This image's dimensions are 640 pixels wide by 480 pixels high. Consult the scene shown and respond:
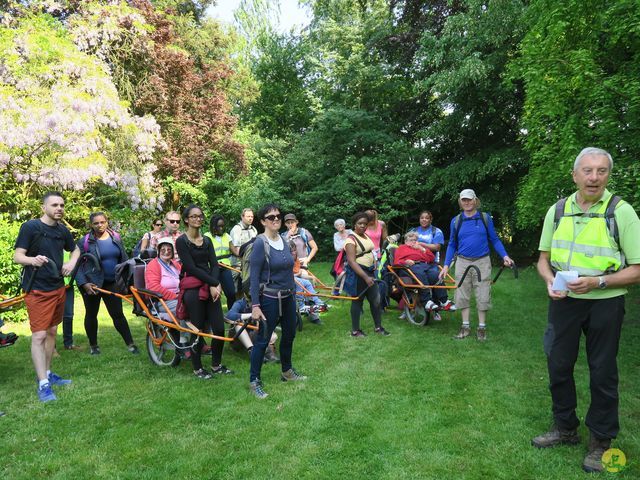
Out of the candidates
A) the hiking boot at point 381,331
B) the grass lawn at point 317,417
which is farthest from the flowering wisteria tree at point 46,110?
the hiking boot at point 381,331

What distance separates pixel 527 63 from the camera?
666cm

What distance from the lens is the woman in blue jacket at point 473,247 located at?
19.4 feet

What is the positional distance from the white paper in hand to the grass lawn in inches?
47.4

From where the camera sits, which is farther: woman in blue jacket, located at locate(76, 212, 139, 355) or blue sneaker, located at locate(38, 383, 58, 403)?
woman in blue jacket, located at locate(76, 212, 139, 355)

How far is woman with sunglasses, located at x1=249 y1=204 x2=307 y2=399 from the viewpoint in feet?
13.9

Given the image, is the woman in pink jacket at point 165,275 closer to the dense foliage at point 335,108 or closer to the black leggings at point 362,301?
the black leggings at point 362,301

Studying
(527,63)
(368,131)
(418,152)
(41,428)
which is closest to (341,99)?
(368,131)

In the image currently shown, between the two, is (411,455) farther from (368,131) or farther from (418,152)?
(368,131)

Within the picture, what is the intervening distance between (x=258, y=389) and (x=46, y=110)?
888 cm

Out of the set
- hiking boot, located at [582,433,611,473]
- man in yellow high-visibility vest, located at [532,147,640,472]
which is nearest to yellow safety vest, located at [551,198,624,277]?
man in yellow high-visibility vest, located at [532,147,640,472]

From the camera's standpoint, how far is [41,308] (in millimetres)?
4379

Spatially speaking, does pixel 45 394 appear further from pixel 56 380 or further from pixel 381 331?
pixel 381 331

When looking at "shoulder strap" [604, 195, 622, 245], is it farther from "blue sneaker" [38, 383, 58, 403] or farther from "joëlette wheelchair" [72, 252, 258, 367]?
"blue sneaker" [38, 383, 58, 403]

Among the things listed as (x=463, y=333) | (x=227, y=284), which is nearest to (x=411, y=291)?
(x=463, y=333)
